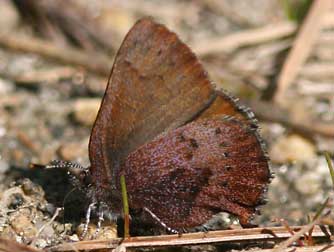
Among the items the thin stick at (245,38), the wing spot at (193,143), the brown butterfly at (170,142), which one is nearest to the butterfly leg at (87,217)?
the brown butterfly at (170,142)

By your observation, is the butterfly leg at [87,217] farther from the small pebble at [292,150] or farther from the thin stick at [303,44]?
the thin stick at [303,44]

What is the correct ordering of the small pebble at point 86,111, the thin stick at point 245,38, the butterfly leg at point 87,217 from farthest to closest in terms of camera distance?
1. the thin stick at point 245,38
2. the small pebble at point 86,111
3. the butterfly leg at point 87,217

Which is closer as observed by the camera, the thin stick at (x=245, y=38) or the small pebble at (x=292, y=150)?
the small pebble at (x=292, y=150)

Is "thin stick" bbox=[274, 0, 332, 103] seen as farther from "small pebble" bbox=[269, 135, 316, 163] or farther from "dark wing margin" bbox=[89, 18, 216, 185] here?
"dark wing margin" bbox=[89, 18, 216, 185]

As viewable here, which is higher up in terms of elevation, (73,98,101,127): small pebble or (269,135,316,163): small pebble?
(73,98,101,127): small pebble

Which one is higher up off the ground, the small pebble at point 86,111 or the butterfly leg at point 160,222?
the small pebble at point 86,111

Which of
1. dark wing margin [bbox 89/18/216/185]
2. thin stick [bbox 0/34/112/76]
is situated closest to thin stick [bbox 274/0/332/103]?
thin stick [bbox 0/34/112/76]

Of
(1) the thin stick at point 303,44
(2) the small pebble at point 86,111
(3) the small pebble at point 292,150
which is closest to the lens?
(3) the small pebble at point 292,150

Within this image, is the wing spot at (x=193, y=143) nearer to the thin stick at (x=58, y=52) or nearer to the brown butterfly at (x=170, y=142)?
the brown butterfly at (x=170, y=142)

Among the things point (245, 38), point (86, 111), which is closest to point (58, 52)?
point (86, 111)

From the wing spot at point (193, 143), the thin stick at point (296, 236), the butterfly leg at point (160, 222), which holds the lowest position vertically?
the thin stick at point (296, 236)
